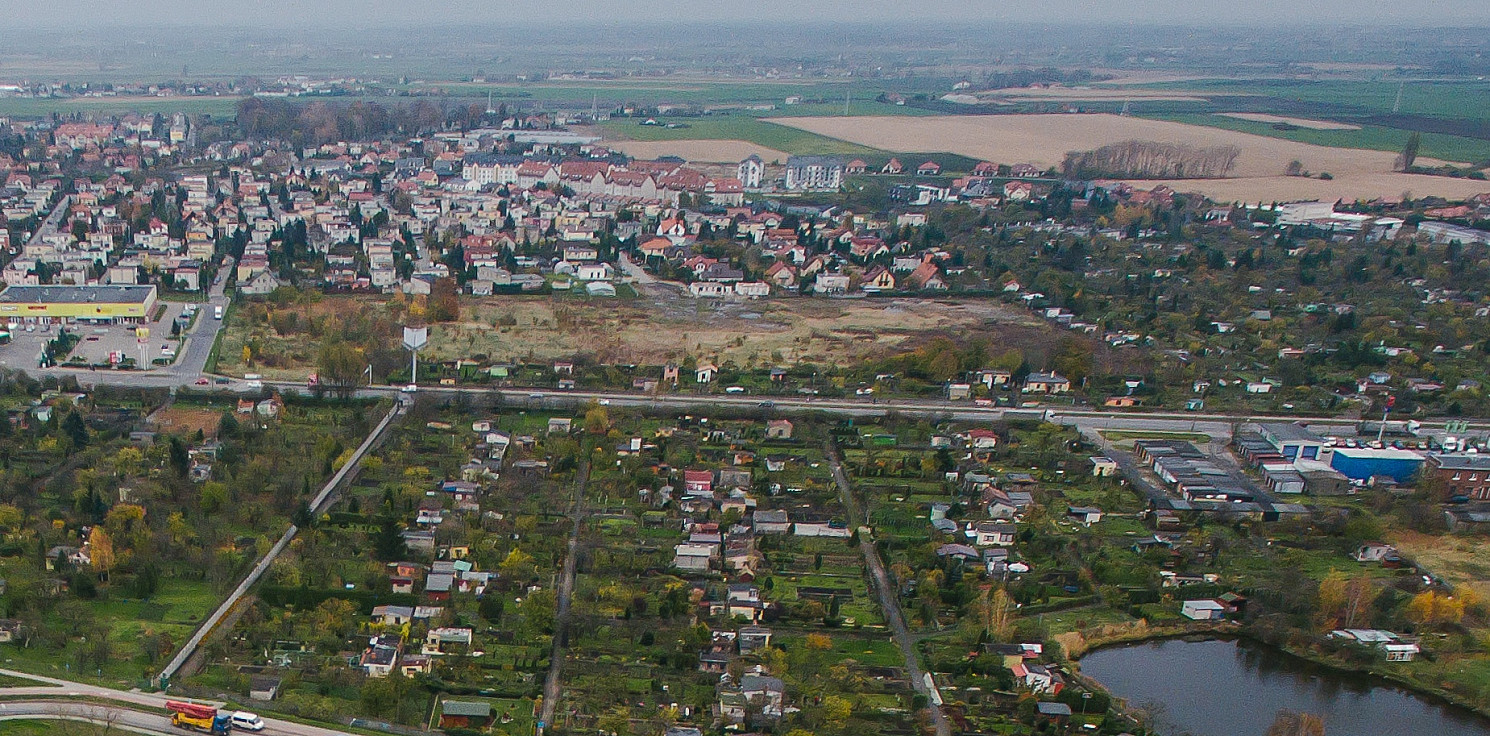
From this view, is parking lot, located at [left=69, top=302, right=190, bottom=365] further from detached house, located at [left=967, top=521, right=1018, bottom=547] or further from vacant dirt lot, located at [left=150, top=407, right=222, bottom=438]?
detached house, located at [left=967, top=521, right=1018, bottom=547]

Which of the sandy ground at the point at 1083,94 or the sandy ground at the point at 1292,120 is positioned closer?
the sandy ground at the point at 1292,120

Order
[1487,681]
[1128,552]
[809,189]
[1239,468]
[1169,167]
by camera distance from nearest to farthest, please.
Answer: [1487,681] → [1128,552] → [1239,468] → [809,189] → [1169,167]

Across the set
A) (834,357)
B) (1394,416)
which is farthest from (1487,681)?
(834,357)

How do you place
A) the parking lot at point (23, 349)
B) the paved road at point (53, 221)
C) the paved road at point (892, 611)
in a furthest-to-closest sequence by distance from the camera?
the paved road at point (53, 221) < the parking lot at point (23, 349) < the paved road at point (892, 611)

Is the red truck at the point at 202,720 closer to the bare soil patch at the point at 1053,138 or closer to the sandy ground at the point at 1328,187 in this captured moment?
the sandy ground at the point at 1328,187

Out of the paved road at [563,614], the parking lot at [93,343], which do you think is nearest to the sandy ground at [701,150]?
the parking lot at [93,343]

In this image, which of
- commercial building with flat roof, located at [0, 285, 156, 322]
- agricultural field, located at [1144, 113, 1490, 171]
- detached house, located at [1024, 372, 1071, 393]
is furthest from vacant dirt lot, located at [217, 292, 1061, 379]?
agricultural field, located at [1144, 113, 1490, 171]

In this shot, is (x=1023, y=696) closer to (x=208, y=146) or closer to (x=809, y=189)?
(x=809, y=189)
